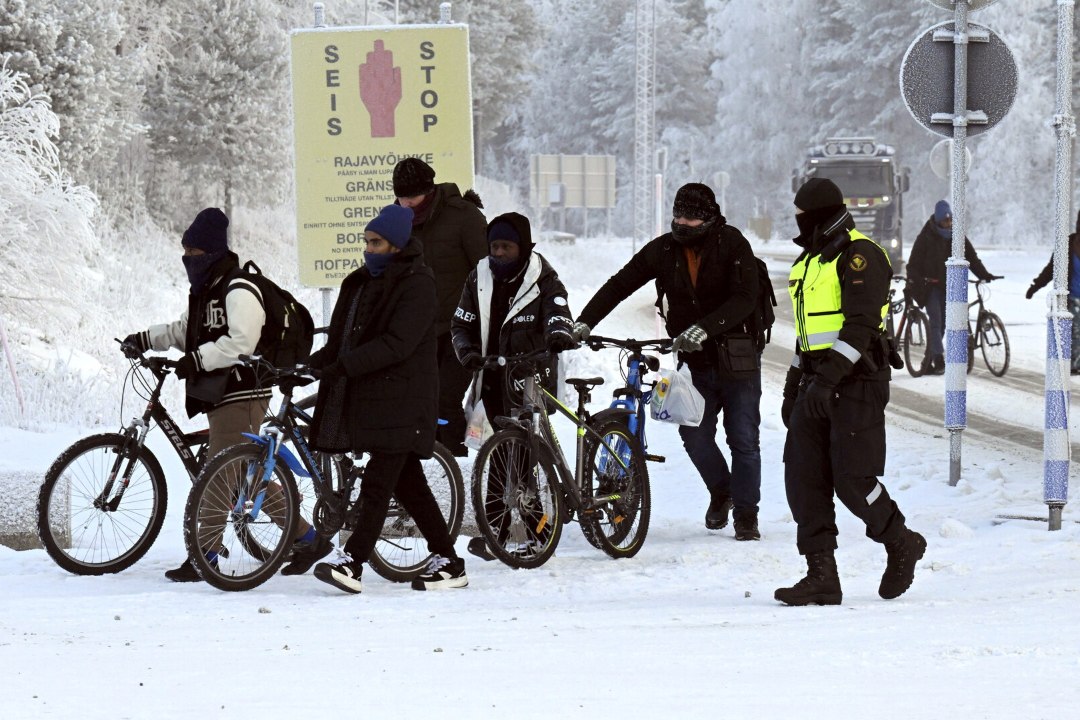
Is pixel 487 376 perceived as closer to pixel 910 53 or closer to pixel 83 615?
pixel 83 615

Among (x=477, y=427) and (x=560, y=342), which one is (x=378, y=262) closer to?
(x=560, y=342)

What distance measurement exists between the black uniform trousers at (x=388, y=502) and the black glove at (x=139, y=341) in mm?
1292

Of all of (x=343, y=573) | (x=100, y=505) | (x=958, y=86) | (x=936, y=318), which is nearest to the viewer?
(x=343, y=573)

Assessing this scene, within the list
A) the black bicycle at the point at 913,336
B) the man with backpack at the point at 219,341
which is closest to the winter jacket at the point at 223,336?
the man with backpack at the point at 219,341

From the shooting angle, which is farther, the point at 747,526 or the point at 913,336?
the point at 913,336

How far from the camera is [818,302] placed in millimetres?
7004

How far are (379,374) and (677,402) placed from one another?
2.04 metres

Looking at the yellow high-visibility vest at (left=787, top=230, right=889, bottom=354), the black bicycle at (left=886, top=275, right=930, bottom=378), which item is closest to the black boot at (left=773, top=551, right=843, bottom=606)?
the yellow high-visibility vest at (left=787, top=230, right=889, bottom=354)

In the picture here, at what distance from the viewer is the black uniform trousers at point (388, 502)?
23.8 feet

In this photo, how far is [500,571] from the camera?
8.09m

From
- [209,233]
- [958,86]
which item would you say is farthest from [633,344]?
[958,86]

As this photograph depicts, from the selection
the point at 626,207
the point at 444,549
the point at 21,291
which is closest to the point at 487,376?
the point at 444,549

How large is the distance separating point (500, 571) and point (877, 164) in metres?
30.9

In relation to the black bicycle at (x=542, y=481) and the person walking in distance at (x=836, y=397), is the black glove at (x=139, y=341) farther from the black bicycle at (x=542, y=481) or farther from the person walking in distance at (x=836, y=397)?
the person walking in distance at (x=836, y=397)
